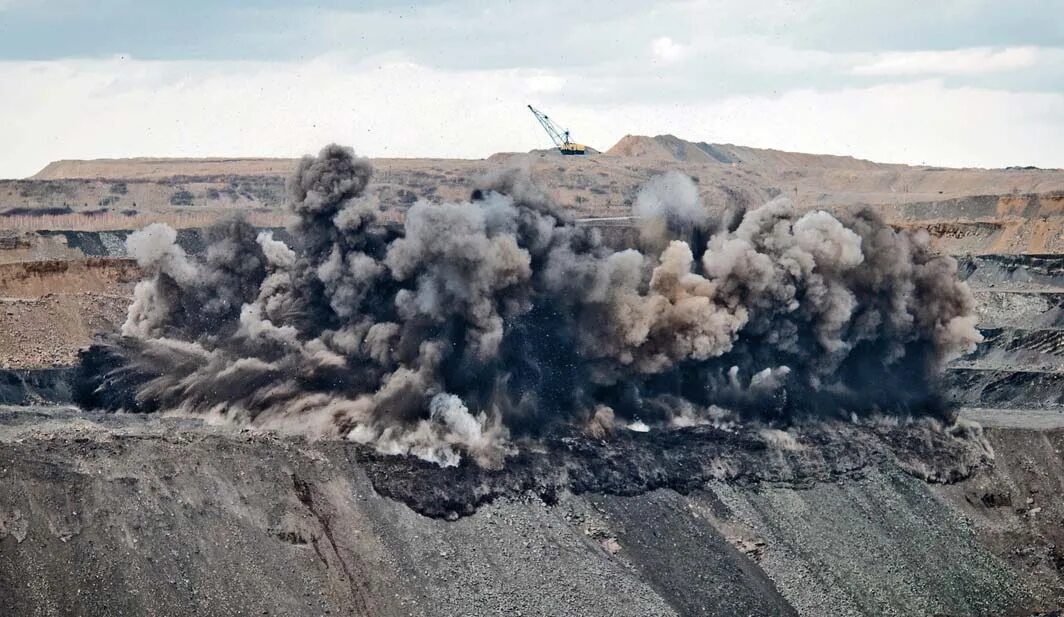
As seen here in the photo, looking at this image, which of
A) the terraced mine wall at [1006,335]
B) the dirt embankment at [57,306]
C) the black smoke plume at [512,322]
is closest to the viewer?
the black smoke plume at [512,322]

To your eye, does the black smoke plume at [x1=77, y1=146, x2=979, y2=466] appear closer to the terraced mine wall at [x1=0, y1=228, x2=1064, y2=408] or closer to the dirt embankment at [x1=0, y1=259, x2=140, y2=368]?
the terraced mine wall at [x1=0, y1=228, x2=1064, y2=408]

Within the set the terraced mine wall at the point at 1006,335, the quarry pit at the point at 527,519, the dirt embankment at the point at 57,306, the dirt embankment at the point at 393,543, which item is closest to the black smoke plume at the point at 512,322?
the quarry pit at the point at 527,519

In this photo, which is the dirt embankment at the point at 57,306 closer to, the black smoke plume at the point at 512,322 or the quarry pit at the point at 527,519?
the quarry pit at the point at 527,519

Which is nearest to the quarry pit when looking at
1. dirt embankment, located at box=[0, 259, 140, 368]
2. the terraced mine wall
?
dirt embankment, located at box=[0, 259, 140, 368]

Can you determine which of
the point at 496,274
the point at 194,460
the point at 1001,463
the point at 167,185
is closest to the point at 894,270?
the point at 1001,463

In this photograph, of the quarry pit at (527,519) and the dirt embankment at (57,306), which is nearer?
the quarry pit at (527,519)

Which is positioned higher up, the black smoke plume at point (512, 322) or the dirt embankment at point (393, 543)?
the black smoke plume at point (512, 322)

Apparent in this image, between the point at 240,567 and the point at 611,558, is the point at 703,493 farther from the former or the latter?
the point at 240,567

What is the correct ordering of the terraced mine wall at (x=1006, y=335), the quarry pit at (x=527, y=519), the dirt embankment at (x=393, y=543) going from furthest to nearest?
the terraced mine wall at (x=1006, y=335) < the quarry pit at (x=527, y=519) < the dirt embankment at (x=393, y=543)
